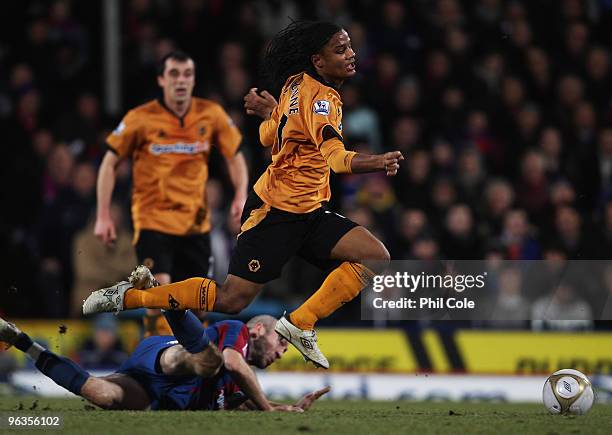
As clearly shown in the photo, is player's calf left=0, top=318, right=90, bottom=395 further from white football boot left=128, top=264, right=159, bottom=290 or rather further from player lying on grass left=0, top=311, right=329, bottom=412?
white football boot left=128, top=264, right=159, bottom=290

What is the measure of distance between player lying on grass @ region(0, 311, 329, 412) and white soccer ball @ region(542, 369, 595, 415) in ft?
4.66

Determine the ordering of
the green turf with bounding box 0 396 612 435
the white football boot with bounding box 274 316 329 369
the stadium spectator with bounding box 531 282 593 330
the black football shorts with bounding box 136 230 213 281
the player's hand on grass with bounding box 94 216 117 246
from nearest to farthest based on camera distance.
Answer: the green turf with bounding box 0 396 612 435, the white football boot with bounding box 274 316 329 369, the player's hand on grass with bounding box 94 216 117 246, the black football shorts with bounding box 136 230 213 281, the stadium spectator with bounding box 531 282 593 330

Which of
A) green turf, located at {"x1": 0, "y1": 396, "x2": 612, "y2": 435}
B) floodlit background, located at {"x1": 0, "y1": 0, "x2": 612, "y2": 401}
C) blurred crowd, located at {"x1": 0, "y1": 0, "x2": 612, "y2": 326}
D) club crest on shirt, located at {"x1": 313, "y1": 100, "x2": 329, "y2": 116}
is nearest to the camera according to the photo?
green turf, located at {"x1": 0, "y1": 396, "x2": 612, "y2": 435}

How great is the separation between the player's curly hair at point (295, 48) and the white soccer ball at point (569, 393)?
7.78ft

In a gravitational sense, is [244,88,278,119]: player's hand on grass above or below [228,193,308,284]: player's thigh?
above

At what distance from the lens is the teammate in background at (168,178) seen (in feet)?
29.9

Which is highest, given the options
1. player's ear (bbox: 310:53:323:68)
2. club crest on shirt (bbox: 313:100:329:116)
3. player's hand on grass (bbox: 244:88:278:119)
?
player's ear (bbox: 310:53:323:68)

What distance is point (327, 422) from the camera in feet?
22.8

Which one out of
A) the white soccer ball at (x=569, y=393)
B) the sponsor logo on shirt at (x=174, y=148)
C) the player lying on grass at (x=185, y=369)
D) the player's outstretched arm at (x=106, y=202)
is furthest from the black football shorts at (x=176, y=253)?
the white soccer ball at (x=569, y=393)

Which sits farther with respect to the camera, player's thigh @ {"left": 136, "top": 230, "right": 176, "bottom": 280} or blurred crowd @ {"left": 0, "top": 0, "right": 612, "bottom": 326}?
blurred crowd @ {"left": 0, "top": 0, "right": 612, "bottom": 326}

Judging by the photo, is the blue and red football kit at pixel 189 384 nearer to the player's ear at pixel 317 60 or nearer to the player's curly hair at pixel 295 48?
the player's curly hair at pixel 295 48

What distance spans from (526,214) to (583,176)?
936 millimetres

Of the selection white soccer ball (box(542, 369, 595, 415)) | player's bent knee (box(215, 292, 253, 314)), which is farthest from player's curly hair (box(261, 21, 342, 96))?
white soccer ball (box(542, 369, 595, 415))

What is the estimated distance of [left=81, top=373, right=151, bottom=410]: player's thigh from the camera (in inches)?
305
